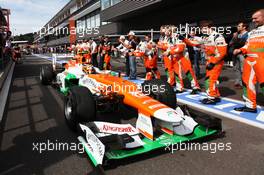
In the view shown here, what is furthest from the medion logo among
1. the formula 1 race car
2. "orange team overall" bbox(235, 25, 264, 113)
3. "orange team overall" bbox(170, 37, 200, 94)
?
"orange team overall" bbox(170, 37, 200, 94)

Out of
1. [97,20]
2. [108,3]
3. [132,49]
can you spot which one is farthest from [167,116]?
[97,20]

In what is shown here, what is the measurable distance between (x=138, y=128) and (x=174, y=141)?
546 mm

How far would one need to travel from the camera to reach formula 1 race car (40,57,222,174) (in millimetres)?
3031

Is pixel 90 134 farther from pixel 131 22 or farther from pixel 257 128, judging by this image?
pixel 131 22

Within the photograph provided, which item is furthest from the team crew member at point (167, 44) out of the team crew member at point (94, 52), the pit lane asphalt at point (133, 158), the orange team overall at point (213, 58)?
the team crew member at point (94, 52)

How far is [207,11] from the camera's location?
15.7 meters

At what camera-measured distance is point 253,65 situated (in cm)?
457

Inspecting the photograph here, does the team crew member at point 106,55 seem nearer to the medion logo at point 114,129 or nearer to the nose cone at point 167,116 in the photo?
the medion logo at point 114,129

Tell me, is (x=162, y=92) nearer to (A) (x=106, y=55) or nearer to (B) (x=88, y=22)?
(A) (x=106, y=55)

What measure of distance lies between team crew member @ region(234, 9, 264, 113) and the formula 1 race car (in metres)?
1.55

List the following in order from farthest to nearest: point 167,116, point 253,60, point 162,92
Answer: point 253,60, point 162,92, point 167,116

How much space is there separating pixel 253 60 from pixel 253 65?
0.32ft

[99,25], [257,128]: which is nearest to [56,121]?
[257,128]

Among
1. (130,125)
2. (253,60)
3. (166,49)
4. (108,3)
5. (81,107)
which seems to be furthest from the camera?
(108,3)
